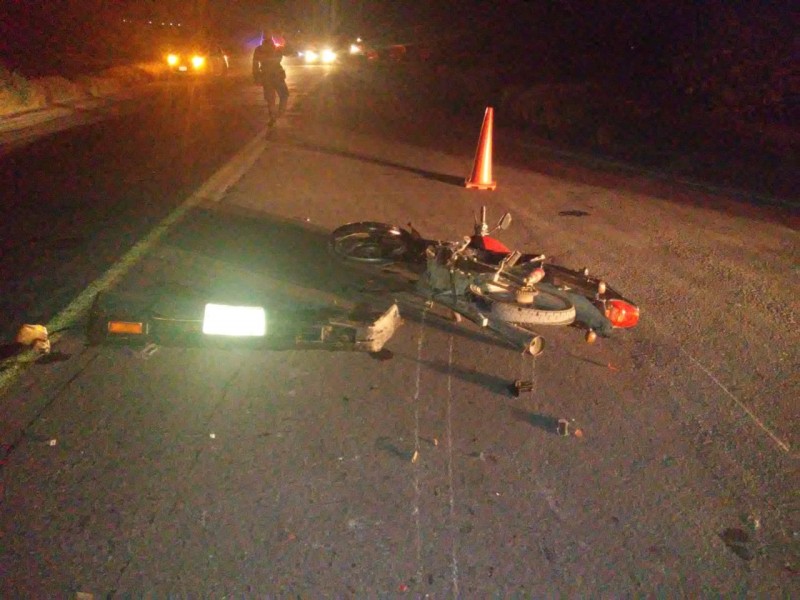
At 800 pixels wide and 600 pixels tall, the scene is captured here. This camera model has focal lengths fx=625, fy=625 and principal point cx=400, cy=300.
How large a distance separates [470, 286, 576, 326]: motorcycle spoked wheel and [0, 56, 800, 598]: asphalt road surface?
0.26 m

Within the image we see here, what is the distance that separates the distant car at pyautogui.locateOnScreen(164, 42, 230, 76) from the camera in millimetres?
29861

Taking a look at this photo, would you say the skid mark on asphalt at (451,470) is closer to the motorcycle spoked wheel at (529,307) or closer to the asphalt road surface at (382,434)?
the asphalt road surface at (382,434)

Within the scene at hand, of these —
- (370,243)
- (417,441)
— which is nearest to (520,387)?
(417,441)

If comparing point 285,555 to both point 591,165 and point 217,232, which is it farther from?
point 591,165

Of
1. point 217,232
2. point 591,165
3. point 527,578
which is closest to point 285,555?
point 527,578

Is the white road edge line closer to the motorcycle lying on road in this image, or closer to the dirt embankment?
the motorcycle lying on road

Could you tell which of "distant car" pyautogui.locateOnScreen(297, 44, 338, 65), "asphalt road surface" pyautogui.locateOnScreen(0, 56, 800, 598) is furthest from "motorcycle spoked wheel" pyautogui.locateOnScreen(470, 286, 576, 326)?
"distant car" pyautogui.locateOnScreen(297, 44, 338, 65)

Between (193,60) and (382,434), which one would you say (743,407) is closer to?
(382,434)

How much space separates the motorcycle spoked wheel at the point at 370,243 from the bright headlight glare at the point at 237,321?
1.90 meters

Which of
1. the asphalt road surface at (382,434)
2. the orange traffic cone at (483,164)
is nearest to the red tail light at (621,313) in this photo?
the asphalt road surface at (382,434)

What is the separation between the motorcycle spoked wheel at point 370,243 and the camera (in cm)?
609

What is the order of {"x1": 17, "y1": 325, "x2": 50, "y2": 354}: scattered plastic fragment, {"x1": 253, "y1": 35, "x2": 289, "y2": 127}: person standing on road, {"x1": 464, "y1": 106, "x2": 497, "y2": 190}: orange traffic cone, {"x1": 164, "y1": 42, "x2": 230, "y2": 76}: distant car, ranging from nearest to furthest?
{"x1": 17, "y1": 325, "x2": 50, "y2": 354}: scattered plastic fragment < {"x1": 464, "y1": 106, "x2": 497, "y2": 190}: orange traffic cone < {"x1": 253, "y1": 35, "x2": 289, "y2": 127}: person standing on road < {"x1": 164, "y1": 42, "x2": 230, "y2": 76}: distant car

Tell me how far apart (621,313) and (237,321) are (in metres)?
2.83

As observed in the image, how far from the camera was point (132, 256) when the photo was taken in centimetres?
593
